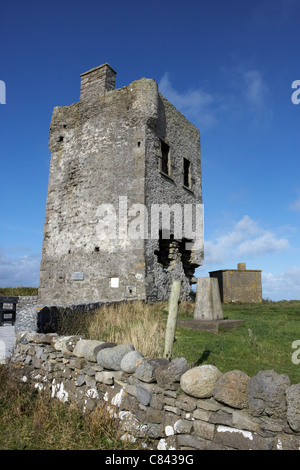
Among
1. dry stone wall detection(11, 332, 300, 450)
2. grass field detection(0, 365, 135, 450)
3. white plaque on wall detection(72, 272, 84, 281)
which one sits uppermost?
white plaque on wall detection(72, 272, 84, 281)

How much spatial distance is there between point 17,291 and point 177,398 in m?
14.0

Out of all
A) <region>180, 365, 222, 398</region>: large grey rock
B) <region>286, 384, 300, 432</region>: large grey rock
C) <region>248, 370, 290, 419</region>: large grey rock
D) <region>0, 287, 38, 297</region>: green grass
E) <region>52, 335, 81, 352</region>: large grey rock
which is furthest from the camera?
<region>0, 287, 38, 297</region>: green grass

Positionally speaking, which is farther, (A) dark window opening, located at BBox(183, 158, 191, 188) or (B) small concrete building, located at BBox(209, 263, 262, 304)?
(B) small concrete building, located at BBox(209, 263, 262, 304)

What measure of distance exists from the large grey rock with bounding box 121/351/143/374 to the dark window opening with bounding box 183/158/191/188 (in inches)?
424

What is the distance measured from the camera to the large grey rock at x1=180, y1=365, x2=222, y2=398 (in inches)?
130

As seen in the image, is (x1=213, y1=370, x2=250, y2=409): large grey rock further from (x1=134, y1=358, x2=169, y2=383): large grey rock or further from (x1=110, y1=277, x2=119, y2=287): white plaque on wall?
(x1=110, y1=277, x2=119, y2=287): white plaque on wall

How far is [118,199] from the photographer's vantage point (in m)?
11.6

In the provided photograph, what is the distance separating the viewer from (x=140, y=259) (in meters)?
10.7

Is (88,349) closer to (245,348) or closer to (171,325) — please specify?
(171,325)

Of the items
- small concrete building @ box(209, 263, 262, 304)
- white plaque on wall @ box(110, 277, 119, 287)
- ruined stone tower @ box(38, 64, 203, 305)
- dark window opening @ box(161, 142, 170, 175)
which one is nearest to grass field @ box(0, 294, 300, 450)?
white plaque on wall @ box(110, 277, 119, 287)

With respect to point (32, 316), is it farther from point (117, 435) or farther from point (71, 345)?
point (117, 435)

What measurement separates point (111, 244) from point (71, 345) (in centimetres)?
623

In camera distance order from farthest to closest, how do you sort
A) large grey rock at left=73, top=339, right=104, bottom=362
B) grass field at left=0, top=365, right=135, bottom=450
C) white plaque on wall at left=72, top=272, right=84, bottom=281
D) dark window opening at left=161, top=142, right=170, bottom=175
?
dark window opening at left=161, top=142, right=170, bottom=175, white plaque on wall at left=72, top=272, right=84, bottom=281, large grey rock at left=73, top=339, right=104, bottom=362, grass field at left=0, top=365, right=135, bottom=450
